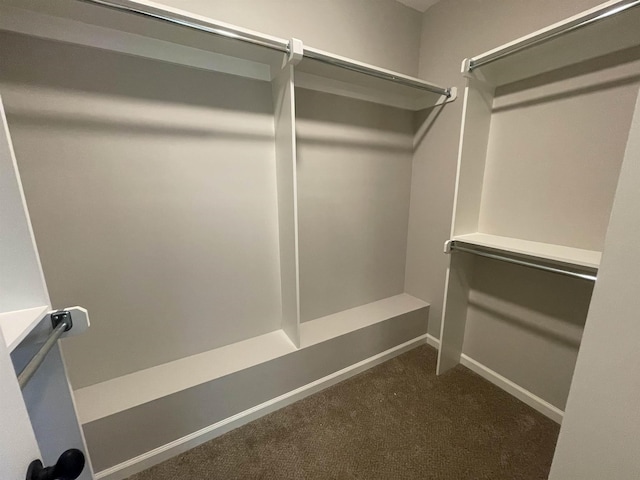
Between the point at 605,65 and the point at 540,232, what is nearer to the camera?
the point at 605,65

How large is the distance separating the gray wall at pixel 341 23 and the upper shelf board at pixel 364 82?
189 mm

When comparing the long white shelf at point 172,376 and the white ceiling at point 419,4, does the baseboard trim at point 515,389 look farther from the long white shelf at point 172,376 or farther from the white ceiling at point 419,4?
the white ceiling at point 419,4

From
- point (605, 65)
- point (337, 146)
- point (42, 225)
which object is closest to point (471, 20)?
point (605, 65)

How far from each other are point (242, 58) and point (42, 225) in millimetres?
1280

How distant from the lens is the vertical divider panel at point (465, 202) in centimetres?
163

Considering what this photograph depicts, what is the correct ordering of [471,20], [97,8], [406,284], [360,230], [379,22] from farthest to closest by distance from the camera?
1. [406,284]
2. [360,230]
3. [379,22]
4. [471,20]
5. [97,8]

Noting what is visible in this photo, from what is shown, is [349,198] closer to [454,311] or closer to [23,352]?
[454,311]

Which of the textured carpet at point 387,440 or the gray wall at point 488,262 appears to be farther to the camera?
the gray wall at point 488,262

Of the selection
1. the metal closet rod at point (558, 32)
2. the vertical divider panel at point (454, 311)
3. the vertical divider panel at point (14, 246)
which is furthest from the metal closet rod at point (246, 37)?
the vertical divider panel at point (454, 311)

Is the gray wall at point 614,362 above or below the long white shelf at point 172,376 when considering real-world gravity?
above

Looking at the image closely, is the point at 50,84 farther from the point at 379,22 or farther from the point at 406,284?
the point at 406,284

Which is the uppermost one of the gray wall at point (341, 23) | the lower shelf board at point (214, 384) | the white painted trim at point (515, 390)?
the gray wall at point (341, 23)

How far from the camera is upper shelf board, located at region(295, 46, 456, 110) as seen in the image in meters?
1.45

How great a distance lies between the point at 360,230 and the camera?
7.15ft
